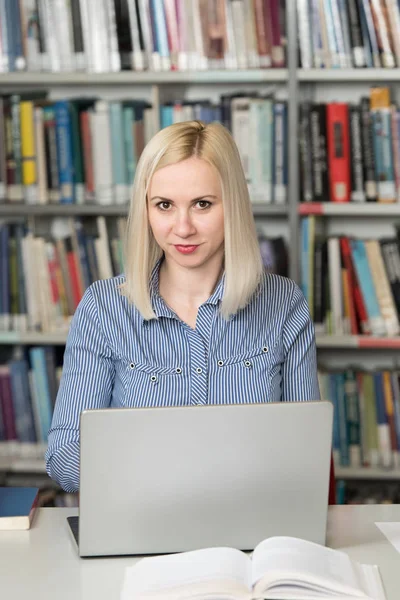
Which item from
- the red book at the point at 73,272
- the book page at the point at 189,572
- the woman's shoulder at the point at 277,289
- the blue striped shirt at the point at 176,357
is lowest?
the book page at the point at 189,572

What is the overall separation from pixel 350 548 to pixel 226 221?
2.04 ft

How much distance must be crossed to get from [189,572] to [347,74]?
1.86 metres

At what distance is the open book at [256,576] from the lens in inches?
39.4

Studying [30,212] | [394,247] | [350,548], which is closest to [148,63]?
[30,212]

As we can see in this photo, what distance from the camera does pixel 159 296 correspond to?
1638 mm

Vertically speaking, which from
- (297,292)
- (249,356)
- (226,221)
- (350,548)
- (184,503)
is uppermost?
(226,221)

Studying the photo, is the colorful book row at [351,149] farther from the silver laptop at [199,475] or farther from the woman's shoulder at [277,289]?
the silver laptop at [199,475]

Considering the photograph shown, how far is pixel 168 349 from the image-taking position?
160cm

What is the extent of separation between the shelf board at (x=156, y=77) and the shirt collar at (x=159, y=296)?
1101 millimetres

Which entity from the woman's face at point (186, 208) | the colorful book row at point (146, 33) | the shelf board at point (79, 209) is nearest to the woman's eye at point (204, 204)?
the woman's face at point (186, 208)

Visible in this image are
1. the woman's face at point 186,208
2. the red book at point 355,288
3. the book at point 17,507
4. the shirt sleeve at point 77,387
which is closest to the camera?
the book at point 17,507

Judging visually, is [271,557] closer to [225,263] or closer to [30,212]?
[225,263]

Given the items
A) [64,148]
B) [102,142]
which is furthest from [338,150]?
[64,148]

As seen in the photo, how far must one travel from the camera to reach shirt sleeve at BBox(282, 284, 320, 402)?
5.43 feet
